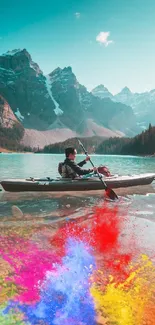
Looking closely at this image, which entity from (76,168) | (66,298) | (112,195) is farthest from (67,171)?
(66,298)

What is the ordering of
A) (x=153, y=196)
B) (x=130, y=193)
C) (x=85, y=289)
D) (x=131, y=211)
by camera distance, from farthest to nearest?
1. (x=130, y=193)
2. (x=153, y=196)
3. (x=131, y=211)
4. (x=85, y=289)

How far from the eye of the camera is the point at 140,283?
4.76 metres

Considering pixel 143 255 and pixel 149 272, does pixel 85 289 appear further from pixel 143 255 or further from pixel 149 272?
pixel 143 255

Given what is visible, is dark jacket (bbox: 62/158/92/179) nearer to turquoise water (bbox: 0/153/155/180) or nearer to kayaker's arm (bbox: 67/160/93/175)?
kayaker's arm (bbox: 67/160/93/175)

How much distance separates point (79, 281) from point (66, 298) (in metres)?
0.60

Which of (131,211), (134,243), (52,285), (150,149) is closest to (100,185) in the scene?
(131,211)

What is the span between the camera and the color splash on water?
3846 mm

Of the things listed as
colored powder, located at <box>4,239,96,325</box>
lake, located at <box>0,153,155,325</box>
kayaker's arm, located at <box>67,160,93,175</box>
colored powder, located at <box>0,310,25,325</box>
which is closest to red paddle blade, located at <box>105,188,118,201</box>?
kayaker's arm, located at <box>67,160,93,175</box>

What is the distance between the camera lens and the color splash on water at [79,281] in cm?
385

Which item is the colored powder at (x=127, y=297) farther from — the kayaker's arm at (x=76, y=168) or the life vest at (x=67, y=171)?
the life vest at (x=67, y=171)

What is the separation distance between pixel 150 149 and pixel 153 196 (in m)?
139

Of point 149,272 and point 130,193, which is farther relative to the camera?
point 130,193

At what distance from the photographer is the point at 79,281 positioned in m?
4.81

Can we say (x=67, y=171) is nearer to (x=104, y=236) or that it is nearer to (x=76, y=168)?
(x=76, y=168)
